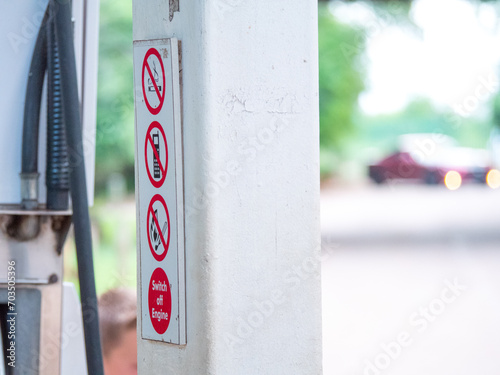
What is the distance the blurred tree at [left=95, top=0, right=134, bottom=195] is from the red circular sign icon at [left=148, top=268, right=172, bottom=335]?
728cm

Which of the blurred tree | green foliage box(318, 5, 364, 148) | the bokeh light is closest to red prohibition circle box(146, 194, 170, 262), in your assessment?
the blurred tree

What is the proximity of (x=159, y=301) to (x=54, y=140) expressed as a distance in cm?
70

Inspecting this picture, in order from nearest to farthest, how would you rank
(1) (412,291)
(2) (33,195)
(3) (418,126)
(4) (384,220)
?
(2) (33,195)
(1) (412,291)
(4) (384,220)
(3) (418,126)

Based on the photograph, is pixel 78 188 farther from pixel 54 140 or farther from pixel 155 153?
pixel 155 153

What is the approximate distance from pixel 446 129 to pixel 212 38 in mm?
22730

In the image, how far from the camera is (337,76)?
681 inches

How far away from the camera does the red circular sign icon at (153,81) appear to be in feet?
5.74

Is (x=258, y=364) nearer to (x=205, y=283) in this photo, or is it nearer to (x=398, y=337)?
(x=205, y=283)

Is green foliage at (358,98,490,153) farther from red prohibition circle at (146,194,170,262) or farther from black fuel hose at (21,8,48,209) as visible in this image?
red prohibition circle at (146,194,170,262)

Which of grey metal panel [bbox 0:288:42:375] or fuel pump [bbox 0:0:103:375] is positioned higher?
fuel pump [bbox 0:0:103:375]

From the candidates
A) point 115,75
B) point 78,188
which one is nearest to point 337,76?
point 115,75

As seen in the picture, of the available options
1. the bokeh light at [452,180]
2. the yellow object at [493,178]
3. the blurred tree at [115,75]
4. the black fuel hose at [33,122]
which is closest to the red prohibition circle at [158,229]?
the black fuel hose at [33,122]

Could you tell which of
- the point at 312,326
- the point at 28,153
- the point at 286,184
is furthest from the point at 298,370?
the point at 28,153

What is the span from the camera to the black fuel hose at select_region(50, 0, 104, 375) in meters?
2.00
